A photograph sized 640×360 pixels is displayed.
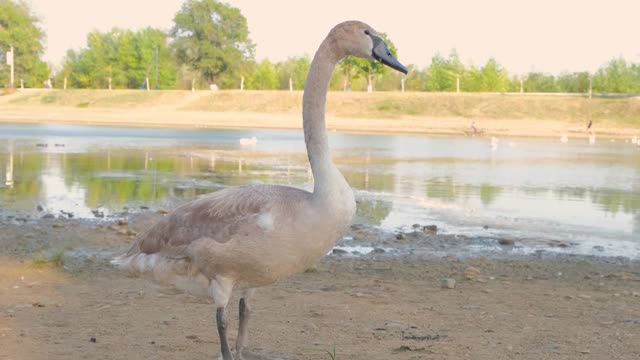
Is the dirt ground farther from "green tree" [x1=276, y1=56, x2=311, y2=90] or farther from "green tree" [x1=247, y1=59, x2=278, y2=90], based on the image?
"green tree" [x1=247, y1=59, x2=278, y2=90]

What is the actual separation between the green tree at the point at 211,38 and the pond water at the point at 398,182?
5943cm

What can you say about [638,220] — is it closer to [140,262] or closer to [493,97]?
[140,262]

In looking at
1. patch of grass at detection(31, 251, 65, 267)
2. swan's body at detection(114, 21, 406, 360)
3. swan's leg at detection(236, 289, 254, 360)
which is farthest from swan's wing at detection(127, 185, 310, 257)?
patch of grass at detection(31, 251, 65, 267)

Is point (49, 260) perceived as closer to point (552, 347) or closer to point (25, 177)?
point (552, 347)

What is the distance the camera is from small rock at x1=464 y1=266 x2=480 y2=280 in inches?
337

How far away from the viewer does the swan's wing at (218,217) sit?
16.0ft

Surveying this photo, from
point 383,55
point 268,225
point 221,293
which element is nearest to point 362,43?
point 383,55

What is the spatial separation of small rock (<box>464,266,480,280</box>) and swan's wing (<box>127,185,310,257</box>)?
13.3 ft

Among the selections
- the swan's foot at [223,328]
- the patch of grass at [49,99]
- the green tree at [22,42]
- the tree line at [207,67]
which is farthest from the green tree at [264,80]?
the swan's foot at [223,328]

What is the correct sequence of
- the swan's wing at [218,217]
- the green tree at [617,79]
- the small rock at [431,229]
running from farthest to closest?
the green tree at [617,79], the small rock at [431,229], the swan's wing at [218,217]

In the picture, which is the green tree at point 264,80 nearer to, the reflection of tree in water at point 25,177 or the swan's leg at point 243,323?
the reflection of tree in water at point 25,177

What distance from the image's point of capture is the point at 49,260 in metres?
8.40

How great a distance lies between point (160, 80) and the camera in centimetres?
10212

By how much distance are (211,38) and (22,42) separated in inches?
1056
